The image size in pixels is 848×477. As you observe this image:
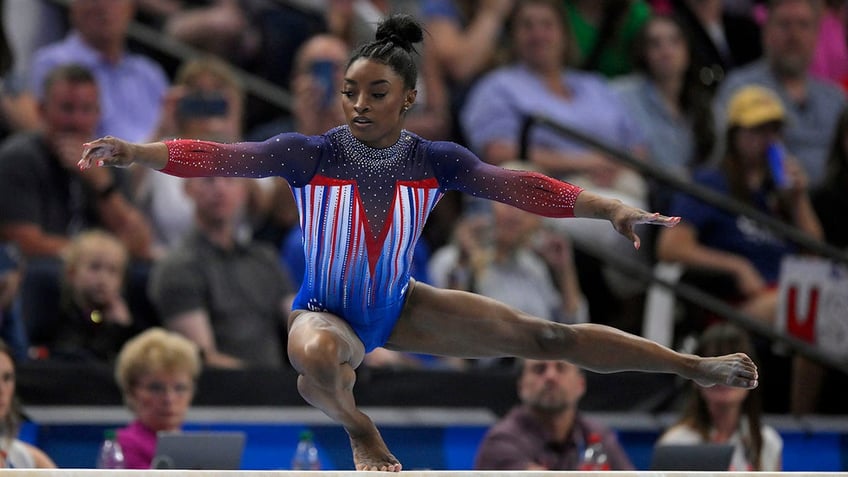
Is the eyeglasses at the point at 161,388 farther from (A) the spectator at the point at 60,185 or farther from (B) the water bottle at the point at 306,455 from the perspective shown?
(A) the spectator at the point at 60,185

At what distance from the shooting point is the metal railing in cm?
679

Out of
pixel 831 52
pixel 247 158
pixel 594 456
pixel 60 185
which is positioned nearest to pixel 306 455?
pixel 594 456

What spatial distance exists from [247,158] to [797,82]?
529 cm

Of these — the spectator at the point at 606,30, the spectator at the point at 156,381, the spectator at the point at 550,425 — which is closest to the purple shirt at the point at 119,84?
the spectator at the point at 156,381

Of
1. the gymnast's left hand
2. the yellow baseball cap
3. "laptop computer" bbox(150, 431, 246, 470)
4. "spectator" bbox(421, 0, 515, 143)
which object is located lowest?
"laptop computer" bbox(150, 431, 246, 470)

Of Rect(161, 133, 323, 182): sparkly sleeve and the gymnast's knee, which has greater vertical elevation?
Rect(161, 133, 323, 182): sparkly sleeve

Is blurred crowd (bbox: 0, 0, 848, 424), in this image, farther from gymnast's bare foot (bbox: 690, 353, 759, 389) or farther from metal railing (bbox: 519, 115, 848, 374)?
gymnast's bare foot (bbox: 690, 353, 759, 389)

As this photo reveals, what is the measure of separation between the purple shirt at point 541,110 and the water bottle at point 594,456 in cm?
229

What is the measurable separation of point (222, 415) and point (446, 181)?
8.14ft

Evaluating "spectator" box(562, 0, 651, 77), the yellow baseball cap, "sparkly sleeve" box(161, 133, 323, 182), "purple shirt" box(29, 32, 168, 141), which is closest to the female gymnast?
"sparkly sleeve" box(161, 133, 323, 182)

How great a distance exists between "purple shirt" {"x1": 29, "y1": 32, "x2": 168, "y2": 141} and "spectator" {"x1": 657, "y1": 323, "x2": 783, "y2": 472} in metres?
3.24

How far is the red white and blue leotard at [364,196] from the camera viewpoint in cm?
396

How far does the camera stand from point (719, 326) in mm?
6199

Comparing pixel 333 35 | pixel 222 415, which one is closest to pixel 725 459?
pixel 222 415
